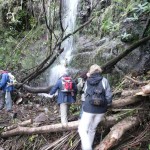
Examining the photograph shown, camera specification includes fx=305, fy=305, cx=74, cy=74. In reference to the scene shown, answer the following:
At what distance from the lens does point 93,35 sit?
12516 mm

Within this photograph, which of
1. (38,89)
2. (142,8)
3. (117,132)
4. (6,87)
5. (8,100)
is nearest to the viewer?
(117,132)

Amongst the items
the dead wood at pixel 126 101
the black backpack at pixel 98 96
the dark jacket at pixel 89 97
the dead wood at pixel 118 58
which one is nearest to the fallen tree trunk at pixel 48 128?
the dead wood at pixel 126 101

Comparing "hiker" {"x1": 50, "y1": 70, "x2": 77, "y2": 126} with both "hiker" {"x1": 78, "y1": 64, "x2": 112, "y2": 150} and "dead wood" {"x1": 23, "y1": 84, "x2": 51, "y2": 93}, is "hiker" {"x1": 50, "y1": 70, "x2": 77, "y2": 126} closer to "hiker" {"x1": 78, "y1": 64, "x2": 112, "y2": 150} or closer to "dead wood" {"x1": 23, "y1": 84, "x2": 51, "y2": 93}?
"hiker" {"x1": 78, "y1": 64, "x2": 112, "y2": 150}

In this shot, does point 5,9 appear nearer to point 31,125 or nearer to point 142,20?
point 142,20

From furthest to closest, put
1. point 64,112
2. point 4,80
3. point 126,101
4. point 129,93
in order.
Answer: point 4,80
point 64,112
point 129,93
point 126,101

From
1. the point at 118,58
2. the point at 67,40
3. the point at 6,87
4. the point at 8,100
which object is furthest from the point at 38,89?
the point at 67,40

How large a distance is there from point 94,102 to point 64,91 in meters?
1.20

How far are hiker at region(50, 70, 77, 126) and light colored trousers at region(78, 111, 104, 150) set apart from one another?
0.88 meters

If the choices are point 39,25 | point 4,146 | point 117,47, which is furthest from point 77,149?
point 39,25

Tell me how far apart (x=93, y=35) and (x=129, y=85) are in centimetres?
537

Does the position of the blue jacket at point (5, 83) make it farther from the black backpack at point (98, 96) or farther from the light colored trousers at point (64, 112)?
the black backpack at point (98, 96)

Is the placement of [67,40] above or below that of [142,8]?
below

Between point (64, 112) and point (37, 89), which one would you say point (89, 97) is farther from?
point (37, 89)

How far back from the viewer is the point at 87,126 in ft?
18.7
